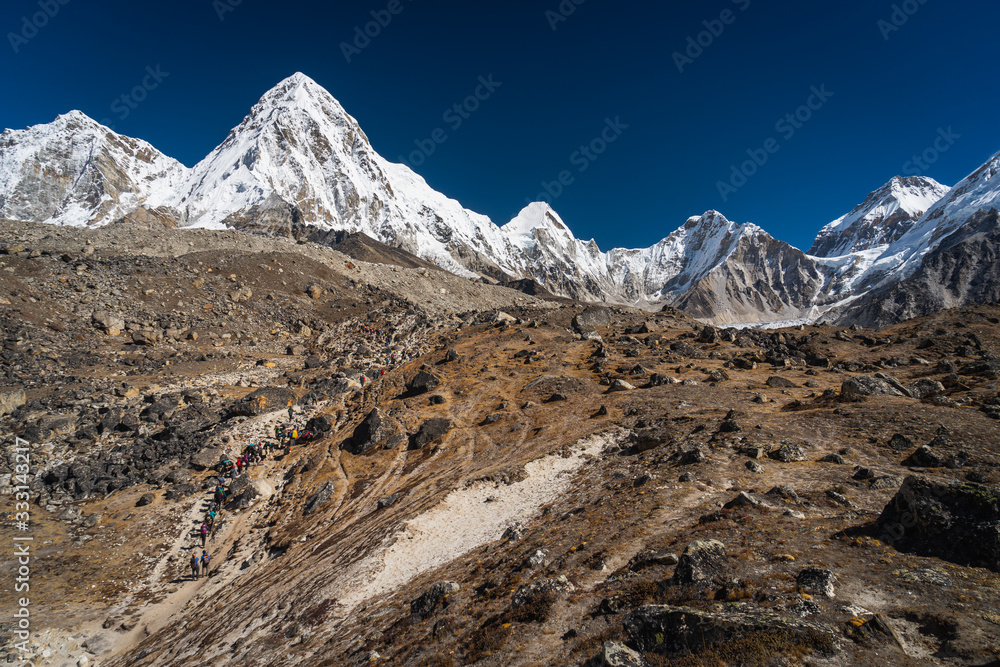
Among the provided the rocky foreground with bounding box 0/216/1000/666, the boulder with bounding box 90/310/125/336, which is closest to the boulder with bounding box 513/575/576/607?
the rocky foreground with bounding box 0/216/1000/666

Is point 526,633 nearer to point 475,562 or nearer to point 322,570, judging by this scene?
point 475,562

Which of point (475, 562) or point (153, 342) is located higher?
point (153, 342)

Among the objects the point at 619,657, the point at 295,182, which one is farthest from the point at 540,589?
the point at 295,182

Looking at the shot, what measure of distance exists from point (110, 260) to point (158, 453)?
3113 centimetres

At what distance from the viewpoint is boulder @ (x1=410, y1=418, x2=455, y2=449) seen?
26.1 meters

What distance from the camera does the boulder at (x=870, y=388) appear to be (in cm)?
2067

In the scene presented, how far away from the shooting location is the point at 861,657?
5.78m

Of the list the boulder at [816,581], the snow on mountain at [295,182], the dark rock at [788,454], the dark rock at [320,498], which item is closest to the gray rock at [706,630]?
the boulder at [816,581]

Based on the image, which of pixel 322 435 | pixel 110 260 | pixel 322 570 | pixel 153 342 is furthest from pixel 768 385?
pixel 110 260

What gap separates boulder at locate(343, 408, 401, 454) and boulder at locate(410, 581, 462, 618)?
15.7m

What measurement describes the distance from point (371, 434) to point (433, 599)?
16.5 m

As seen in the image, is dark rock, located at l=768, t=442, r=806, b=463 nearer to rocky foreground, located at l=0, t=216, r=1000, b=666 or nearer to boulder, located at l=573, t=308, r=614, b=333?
rocky foreground, located at l=0, t=216, r=1000, b=666

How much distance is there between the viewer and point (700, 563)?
894cm

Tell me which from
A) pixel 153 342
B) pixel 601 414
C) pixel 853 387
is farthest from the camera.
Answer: pixel 153 342
